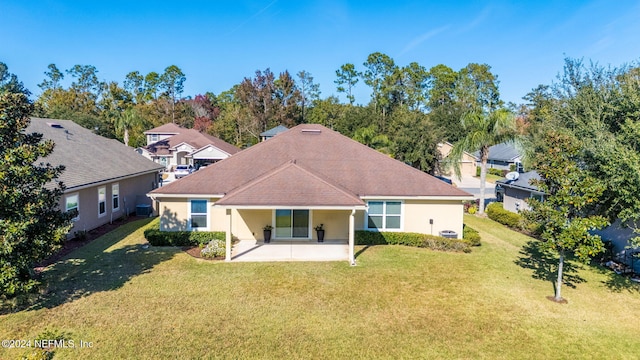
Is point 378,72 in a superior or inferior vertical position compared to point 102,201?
superior

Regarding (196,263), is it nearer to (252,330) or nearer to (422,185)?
(252,330)

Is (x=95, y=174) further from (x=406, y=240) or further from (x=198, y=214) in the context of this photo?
(x=406, y=240)

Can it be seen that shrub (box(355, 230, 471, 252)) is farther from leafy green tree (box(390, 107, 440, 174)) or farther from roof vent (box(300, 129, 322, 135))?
leafy green tree (box(390, 107, 440, 174))

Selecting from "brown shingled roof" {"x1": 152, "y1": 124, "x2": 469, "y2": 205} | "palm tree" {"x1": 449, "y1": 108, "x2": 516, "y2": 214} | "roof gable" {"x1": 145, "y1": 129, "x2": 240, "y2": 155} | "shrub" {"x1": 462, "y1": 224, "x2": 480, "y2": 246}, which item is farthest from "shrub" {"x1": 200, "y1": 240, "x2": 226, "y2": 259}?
"roof gable" {"x1": 145, "y1": 129, "x2": 240, "y2": 155}

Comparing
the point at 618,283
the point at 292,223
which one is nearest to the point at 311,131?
the point at 292,223

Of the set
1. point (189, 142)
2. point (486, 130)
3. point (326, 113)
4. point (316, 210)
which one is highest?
point (326, 113)

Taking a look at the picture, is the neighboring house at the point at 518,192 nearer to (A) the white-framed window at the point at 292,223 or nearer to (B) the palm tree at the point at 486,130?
(B) the palm tree at the point at 486,130
